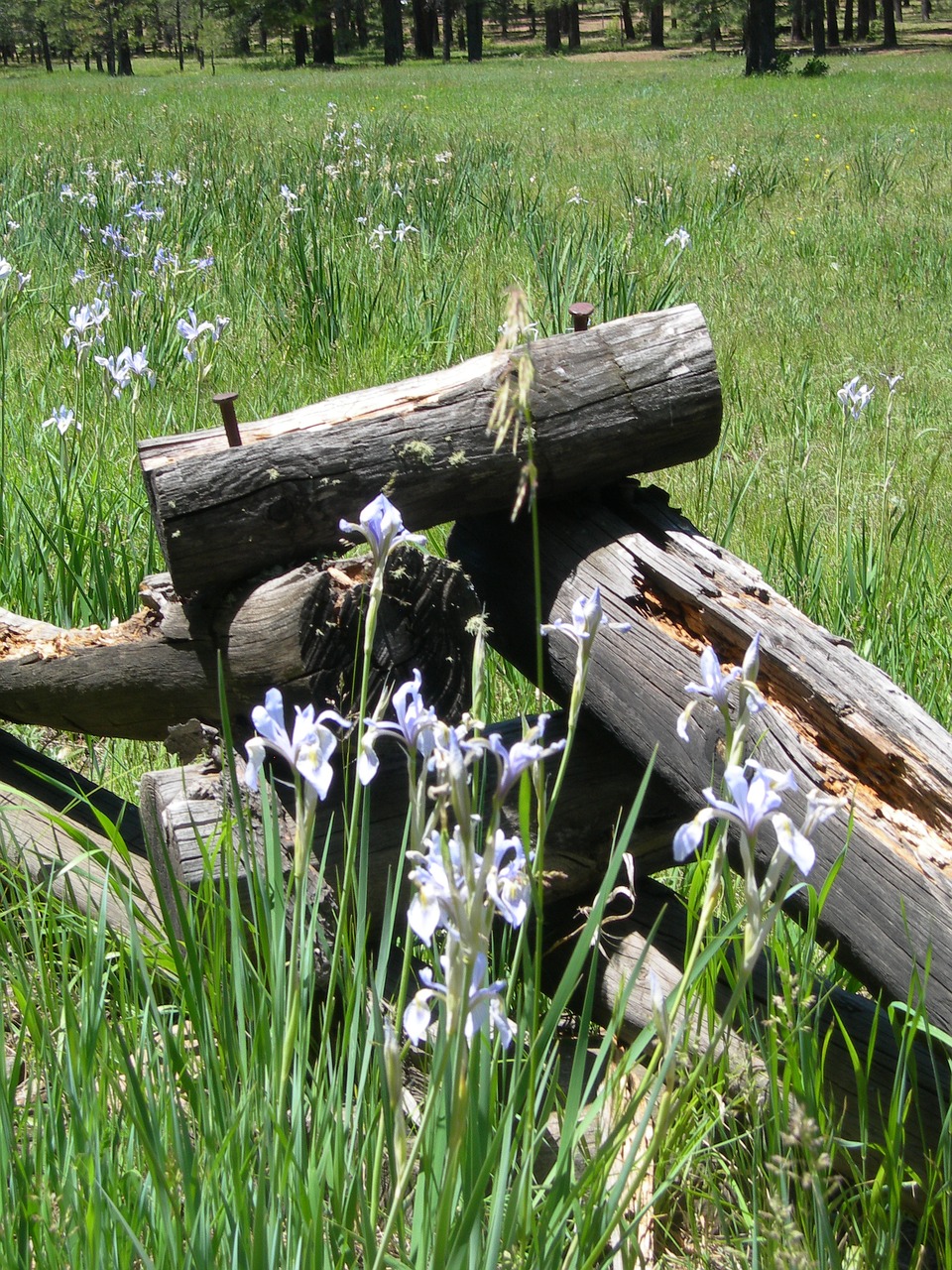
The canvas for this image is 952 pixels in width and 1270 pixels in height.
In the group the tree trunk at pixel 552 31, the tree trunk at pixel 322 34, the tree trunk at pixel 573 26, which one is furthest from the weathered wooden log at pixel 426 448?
the tree trunk at pixel 573 26

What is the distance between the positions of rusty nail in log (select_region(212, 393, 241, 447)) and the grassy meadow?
0.76 meters

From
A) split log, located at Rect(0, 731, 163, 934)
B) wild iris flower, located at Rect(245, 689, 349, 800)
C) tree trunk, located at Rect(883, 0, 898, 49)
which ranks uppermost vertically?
tree trunk, located at Rect(883, 0, 898, 49)

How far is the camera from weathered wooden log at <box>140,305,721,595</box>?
6.15 feet

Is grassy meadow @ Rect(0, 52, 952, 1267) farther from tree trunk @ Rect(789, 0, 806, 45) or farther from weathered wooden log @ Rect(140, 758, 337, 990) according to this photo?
tree trunk @ Rect(789, 0, 806, 45)

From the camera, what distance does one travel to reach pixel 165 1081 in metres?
1.17

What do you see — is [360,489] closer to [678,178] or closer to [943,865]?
[943,865]

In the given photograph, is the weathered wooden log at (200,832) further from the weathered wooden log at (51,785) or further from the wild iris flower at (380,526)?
the wild iris flower at (380,526)

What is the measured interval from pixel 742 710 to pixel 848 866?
2.34 feet

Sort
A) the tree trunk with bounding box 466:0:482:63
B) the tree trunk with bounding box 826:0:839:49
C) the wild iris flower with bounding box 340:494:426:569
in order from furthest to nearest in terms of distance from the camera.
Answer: the tree trunk with bounding box 826:0:839:49
the tree trunk with bounding box 466:0:482:63
the wild iris flower with bounding box 340:494:426:569

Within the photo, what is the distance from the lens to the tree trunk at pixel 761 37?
31.7 m

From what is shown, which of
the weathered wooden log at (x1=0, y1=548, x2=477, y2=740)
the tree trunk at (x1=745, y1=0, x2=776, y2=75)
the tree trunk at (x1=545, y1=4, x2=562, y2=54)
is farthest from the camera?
the tree trunk at (x1=545, y1=4, x2=562, y2=54)

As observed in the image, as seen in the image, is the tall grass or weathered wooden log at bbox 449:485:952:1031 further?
the tall grass

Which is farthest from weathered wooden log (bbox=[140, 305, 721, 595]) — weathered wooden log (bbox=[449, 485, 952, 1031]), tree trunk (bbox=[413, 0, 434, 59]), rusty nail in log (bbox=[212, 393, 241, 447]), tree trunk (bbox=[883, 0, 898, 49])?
tree trunk (bbox=[413, 0, 434, 59])

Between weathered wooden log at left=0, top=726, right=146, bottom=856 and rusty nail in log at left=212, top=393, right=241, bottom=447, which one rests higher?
rusty nail in log at left=212, top=393, right=241, bottom=447
